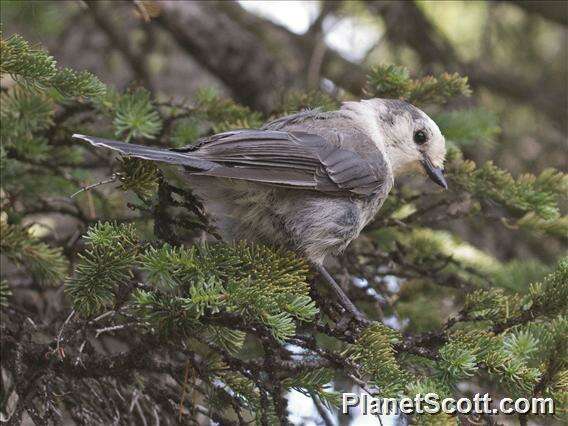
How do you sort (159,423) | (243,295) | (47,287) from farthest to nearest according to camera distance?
(47,287) → (159,423) → (243,295)

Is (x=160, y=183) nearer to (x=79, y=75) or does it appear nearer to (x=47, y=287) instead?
(x=79, y=75)

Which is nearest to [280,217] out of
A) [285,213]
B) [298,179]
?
[285,213]

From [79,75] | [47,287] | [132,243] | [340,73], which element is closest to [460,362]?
[132,243]

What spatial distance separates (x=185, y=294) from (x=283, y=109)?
4.98 feet

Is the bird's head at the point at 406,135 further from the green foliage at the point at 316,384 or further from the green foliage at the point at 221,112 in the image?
the green foliage at the point at 316,384

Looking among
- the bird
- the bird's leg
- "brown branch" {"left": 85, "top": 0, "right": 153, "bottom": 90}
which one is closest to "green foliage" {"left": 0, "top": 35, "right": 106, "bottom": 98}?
the bird

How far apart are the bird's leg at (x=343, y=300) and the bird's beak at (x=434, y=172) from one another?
0.69m

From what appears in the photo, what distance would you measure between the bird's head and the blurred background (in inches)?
30.0

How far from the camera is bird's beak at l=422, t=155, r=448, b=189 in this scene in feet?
11.8

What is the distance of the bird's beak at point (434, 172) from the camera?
3596 millimetres

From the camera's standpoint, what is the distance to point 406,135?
385cm

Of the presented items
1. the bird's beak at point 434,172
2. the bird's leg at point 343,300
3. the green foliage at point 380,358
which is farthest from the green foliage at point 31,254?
the bird's beak at point 434,172

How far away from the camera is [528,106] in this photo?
597 centimetres

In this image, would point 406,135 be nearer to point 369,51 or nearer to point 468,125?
point 468,125
